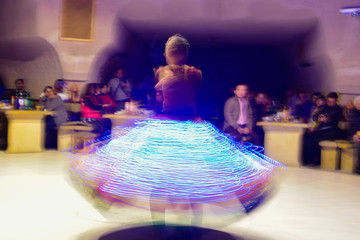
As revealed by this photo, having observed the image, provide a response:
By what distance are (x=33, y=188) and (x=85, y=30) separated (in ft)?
18.6

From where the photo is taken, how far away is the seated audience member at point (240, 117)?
762 cm

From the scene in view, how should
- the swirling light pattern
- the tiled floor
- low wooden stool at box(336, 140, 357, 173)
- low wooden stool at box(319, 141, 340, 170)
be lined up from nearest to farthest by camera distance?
the swirling light pattern < the tiled floor < low wooden stool at box(336, 140, 357, 173) < low wooden stool at box(319, 141, 340, 170)

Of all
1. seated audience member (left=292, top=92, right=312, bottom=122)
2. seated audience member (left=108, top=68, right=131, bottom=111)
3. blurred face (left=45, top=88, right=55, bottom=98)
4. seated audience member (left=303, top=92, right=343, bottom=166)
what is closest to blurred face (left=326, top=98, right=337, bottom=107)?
seated audience member (left=303, top=92, right=343, bottom=166)

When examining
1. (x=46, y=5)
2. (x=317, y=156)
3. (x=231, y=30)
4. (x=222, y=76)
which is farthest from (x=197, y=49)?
(x=317, y=156)

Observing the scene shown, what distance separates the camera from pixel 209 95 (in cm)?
1445

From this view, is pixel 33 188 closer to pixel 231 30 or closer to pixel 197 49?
pixel 231 30

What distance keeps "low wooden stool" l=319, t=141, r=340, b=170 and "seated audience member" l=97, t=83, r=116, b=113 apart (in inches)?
169

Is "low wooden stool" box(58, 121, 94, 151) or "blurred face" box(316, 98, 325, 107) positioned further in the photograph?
"low wooden stool" box(58, 121, 94, 151)

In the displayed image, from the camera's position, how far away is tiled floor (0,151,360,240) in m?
3.55

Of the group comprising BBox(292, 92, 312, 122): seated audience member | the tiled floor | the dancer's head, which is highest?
the dancer's head

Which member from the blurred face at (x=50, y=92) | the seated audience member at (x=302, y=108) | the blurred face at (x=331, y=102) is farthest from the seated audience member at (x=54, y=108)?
the blurred face at (x=331, y=102)

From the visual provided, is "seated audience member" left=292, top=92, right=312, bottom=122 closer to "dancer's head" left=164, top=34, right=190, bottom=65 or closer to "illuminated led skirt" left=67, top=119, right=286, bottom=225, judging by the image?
"illuminated led skirt" left=67, top=119, right=286, bottom=225

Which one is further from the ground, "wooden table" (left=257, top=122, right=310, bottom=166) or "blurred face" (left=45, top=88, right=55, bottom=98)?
"blurred face" (left=45, top=88, right=55, bottom=98)

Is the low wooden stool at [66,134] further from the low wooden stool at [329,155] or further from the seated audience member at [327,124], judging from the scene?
the low wooden stool at [329,155]
